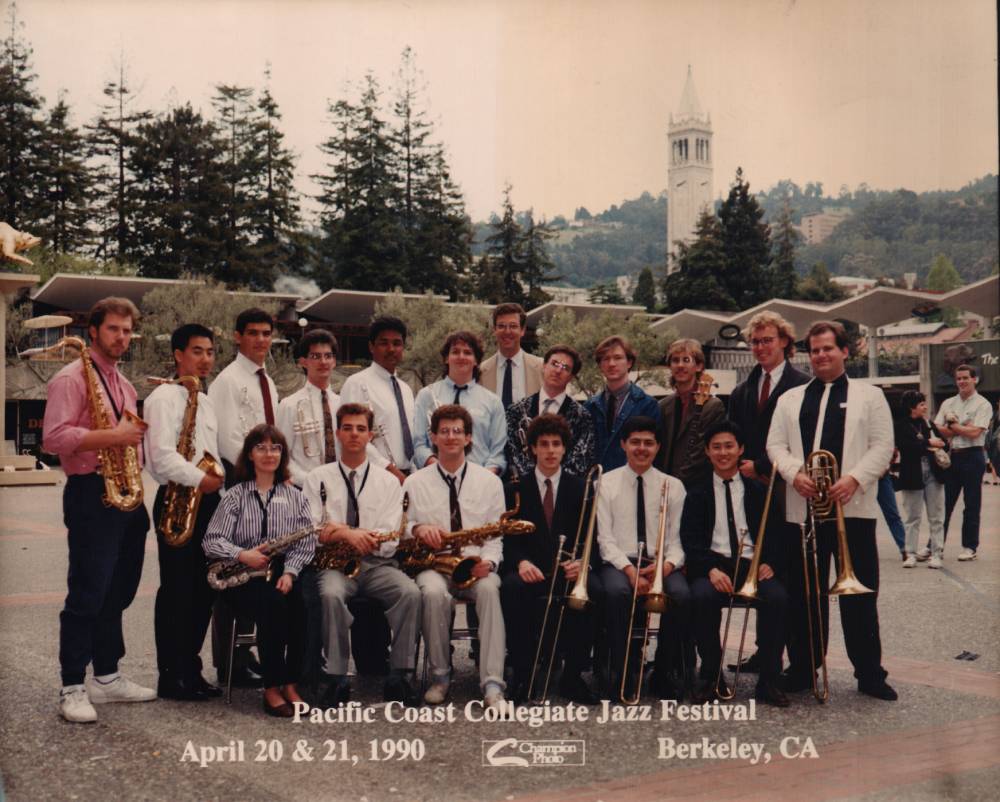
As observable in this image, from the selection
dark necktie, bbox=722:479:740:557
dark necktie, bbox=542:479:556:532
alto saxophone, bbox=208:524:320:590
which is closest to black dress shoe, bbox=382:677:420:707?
alto saxophone, bbox=208:524:320:590

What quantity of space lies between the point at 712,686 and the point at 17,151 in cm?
705

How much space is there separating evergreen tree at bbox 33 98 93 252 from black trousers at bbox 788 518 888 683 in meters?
4.50

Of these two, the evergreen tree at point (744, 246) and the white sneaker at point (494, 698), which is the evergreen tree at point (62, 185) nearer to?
the evergreen tree at point (744, 246)

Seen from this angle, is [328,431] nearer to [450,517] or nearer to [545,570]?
[450,517]

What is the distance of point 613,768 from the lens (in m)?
4.04

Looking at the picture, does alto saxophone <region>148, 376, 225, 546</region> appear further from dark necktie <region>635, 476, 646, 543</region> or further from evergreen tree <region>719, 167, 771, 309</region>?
evergreen tree <region>719, 167, 771, 309</region>

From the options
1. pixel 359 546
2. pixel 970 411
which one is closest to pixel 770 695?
pixel 359 546

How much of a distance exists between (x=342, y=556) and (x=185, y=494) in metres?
0.77

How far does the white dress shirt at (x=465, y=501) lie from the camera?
507 cm

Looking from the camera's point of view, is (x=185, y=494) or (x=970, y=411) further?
(x=970, y=411)

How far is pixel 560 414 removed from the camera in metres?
5.52

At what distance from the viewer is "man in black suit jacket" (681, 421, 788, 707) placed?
490 cm

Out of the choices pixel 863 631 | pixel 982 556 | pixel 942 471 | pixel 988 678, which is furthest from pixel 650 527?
pixel 982 556

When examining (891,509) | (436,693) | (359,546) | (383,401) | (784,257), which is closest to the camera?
(436,693)
